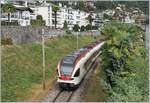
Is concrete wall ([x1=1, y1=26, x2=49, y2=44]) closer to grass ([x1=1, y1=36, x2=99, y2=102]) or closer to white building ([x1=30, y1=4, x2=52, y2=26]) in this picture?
grass ([x1=1, y1=36, x2=99, y2=102])

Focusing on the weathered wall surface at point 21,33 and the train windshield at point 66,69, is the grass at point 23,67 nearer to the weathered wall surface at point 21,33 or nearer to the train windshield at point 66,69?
the weathered wall surface at point 21,33

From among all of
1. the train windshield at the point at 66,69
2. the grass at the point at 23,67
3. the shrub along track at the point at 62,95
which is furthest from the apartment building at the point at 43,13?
the train windshield at the point at 66,69

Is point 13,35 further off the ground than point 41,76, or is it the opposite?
point 13,35

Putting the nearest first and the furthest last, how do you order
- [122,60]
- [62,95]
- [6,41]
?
[122,60] < [62,95] < [6,41]

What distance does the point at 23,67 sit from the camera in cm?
3438

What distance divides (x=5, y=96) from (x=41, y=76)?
24.2 ft

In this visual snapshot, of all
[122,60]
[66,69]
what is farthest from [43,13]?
[122,60]

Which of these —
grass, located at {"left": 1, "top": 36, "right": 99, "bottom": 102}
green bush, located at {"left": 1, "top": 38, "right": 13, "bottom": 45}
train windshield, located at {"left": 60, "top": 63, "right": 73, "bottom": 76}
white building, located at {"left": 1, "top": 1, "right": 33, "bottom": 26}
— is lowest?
grass, located at {"left": 1, "top": 36, "right": 99, "bottom": 102}

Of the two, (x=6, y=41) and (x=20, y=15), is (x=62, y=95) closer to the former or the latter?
(x=6, y=41)

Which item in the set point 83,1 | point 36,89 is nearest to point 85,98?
point 36,89

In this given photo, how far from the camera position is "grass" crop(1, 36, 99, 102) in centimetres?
2789

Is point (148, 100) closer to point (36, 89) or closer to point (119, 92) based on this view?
point (119, 92)

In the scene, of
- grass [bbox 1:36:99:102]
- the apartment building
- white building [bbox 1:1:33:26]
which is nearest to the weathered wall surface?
grass [bbox 1:36:99:102]

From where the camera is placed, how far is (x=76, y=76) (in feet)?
96.6
